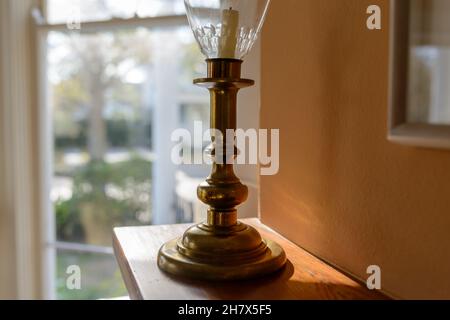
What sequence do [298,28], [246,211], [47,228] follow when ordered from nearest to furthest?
1. [298,28]
2. [246,211]
3. [47,228]

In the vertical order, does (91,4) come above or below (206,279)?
above

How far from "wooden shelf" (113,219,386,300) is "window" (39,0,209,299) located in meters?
0.82

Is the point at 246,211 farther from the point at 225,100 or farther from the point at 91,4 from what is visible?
the point at 91,4

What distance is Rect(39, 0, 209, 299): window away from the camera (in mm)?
1459

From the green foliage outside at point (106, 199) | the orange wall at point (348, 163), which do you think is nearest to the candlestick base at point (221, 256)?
the orange wall at point (348, 163)

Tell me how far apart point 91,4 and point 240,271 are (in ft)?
3.94

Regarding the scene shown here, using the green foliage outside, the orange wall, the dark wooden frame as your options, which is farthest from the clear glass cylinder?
the green foliage outside

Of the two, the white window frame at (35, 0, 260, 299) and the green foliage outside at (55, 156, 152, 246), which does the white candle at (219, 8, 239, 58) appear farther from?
the green foliage outside at (55, 156, 152, 246)

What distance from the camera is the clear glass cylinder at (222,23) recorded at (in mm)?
596

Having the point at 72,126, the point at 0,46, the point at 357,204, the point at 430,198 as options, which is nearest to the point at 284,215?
the point at 357,204

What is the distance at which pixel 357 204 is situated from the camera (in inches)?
21.8

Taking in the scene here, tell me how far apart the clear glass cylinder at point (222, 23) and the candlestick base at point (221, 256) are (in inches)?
9.4

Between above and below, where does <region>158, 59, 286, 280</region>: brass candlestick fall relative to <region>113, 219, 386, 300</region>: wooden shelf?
above

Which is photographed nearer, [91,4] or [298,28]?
[298,28]
